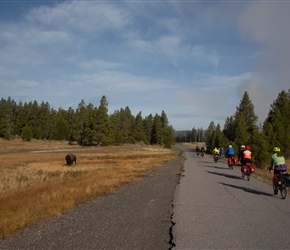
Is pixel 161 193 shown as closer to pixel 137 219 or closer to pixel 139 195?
pixel 139 195

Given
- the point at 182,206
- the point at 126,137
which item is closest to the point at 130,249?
the point at 182,206

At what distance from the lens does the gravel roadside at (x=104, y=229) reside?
6.41m

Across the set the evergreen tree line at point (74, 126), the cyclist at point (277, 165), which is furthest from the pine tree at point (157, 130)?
the cyclist at point (277, 165)

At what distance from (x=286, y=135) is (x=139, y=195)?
4452 centimetres

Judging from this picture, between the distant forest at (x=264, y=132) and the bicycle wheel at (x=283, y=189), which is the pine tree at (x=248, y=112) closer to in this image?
A: the distant forest at (x=264, y=132)

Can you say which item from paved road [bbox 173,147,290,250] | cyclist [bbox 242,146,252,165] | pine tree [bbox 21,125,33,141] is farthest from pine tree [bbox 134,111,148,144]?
paved road [bbox 173,147,290,250]

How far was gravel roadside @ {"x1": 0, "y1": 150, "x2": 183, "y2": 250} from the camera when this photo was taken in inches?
253

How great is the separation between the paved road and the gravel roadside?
16.9 inches

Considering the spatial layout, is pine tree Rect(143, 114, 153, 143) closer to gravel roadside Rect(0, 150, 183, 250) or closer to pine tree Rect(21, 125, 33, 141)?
pine tree Rect(21, 125, 33, 141)

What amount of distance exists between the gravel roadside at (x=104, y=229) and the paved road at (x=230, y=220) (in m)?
0.43

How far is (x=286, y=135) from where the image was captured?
5066 cm

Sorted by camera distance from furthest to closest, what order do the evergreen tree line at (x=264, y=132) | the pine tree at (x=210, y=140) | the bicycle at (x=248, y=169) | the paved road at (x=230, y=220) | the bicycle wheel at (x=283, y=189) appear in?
the pine tree at (x=210, y=140) → the evergreen tree line at (x=264, y=132) → the bicycle at (x=248, y=169) → the bicycle wheel at (x=283, y=189) → the paved road at (x=230, y=220)

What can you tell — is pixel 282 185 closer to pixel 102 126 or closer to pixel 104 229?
pixel 104 229

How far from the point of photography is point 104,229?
7.51 metres
